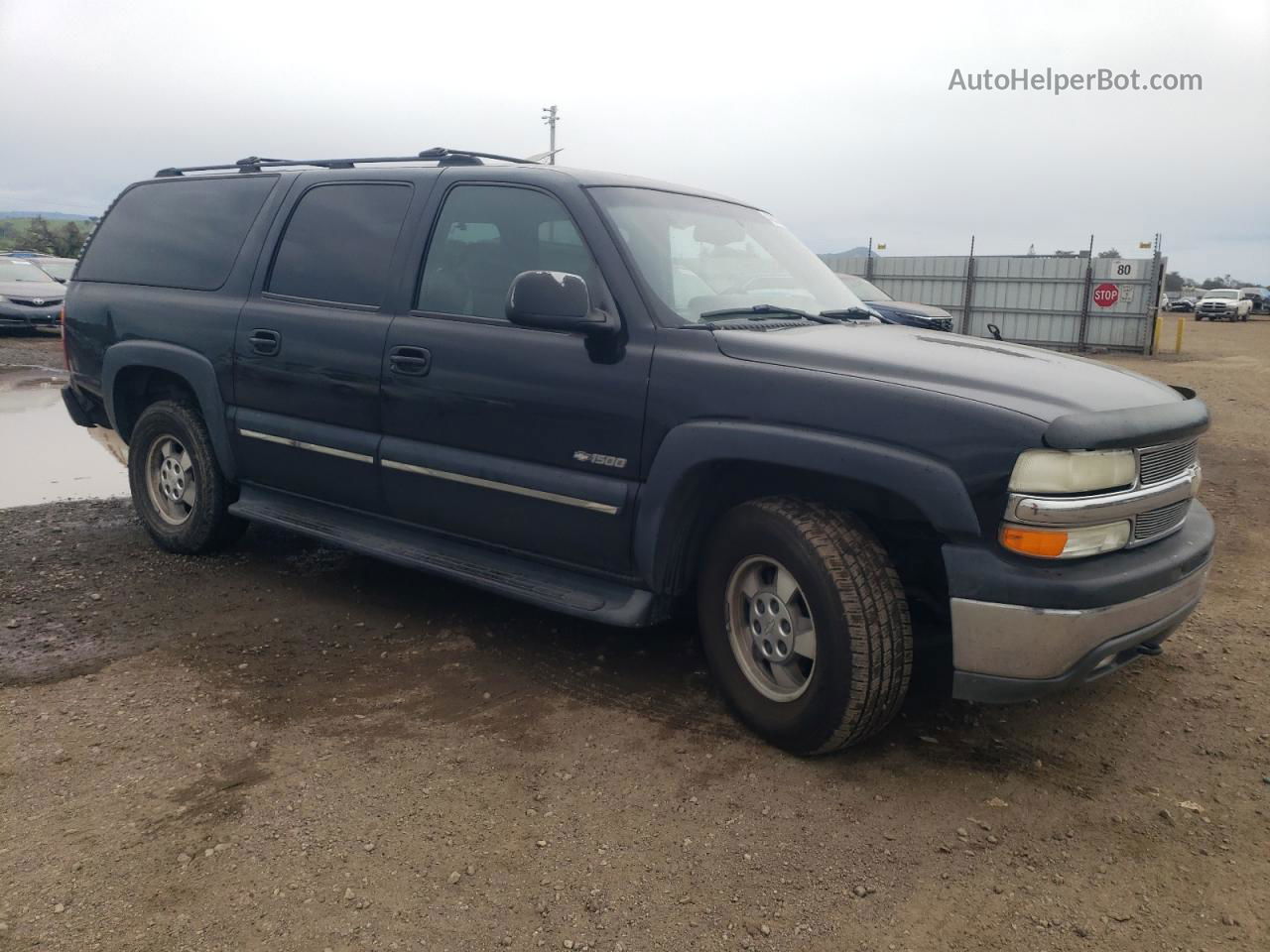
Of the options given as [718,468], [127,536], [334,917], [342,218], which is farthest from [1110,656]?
[127,536]

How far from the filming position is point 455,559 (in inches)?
159

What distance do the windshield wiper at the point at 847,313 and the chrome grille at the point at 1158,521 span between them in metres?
1.43

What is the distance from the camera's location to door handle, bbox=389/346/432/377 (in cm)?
397

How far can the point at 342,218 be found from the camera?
4469mm

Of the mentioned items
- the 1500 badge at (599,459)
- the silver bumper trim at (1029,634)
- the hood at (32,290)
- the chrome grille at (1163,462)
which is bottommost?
the silver bumper trim at (1029,634)

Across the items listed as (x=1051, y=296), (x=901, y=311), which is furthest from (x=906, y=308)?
(x=1051, y=296)

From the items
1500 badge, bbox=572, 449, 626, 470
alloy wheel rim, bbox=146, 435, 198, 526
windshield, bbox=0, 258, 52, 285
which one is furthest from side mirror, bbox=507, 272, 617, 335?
windshield, bbox=0, 258, 52, 285

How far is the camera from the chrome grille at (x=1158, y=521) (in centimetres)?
301

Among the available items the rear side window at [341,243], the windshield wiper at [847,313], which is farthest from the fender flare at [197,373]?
the windshield wiper at [847,313]

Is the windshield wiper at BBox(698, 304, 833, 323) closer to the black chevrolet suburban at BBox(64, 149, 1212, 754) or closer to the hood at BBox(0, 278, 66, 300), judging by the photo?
the black chevrolet suburban at BBox(64, 149, 1212, 754)

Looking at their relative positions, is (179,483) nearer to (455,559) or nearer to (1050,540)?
(455,559)

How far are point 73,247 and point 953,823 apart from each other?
52799mm

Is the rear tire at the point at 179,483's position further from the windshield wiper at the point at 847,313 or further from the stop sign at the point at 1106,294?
the stop sign at the point at 1106,294

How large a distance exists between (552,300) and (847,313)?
4.59 feet
